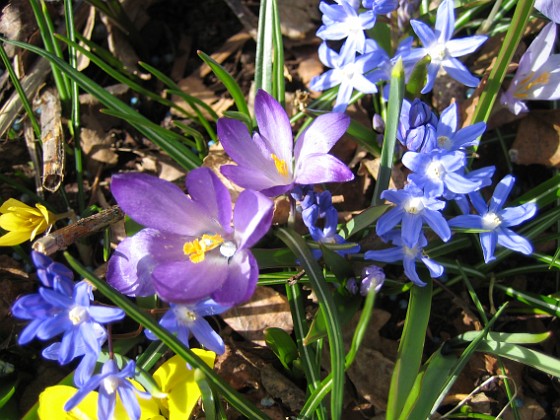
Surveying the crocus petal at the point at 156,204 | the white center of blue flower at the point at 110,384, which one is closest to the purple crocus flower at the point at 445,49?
the crocus petal at the point at 156,204

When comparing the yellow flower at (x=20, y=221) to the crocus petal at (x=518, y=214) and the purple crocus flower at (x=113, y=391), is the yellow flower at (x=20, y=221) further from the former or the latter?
the crocus petal at (x=518, y=214)

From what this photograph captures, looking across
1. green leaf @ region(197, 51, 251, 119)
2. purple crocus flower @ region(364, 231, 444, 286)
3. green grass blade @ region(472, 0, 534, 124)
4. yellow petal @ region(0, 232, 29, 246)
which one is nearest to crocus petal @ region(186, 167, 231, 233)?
purple crocus flower @ region(364, 231, 444, 286)

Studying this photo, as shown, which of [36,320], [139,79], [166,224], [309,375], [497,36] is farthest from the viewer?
[139,79]

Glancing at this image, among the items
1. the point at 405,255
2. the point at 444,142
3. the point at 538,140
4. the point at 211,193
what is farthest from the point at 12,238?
the point at 538,140

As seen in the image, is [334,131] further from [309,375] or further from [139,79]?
[139,79]

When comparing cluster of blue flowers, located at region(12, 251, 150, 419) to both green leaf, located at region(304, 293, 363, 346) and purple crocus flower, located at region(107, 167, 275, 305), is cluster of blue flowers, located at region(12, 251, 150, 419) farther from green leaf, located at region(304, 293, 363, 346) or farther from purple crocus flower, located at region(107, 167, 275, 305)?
green leaf, located at region(304, 293, 363, 346)

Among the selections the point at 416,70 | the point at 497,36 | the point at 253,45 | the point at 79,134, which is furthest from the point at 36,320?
the point at 497,36
